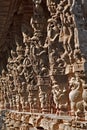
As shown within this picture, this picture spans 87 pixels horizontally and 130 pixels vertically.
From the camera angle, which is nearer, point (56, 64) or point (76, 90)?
point (76, 90)

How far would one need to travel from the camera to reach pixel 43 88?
12.3 meters

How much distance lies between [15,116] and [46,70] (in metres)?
6.26

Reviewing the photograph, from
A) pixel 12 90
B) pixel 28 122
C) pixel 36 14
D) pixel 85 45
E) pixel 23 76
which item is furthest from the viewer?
pixel 12 90

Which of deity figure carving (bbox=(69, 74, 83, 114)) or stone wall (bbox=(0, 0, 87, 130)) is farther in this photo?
deity figure carving (bbox=(69, 74, 83, 114))

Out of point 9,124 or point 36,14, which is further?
point 9,124

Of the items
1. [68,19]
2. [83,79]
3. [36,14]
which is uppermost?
[36,14]

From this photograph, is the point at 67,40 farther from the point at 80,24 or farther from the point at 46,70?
the point at 46,70

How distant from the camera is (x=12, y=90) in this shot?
746 inches

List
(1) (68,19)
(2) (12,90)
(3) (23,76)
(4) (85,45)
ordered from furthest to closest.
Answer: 1. (2) (12,90)
2. (3) (23,76)
3. (1) (68,19)
4. (4) (85,45)

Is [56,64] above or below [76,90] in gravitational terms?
above

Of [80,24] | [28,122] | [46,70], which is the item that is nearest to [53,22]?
→ [80,24]

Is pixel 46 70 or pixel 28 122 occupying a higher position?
pixel 46 70

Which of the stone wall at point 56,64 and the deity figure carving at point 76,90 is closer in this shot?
the stone wall at point 56,64

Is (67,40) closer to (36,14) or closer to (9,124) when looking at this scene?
(36,14)
